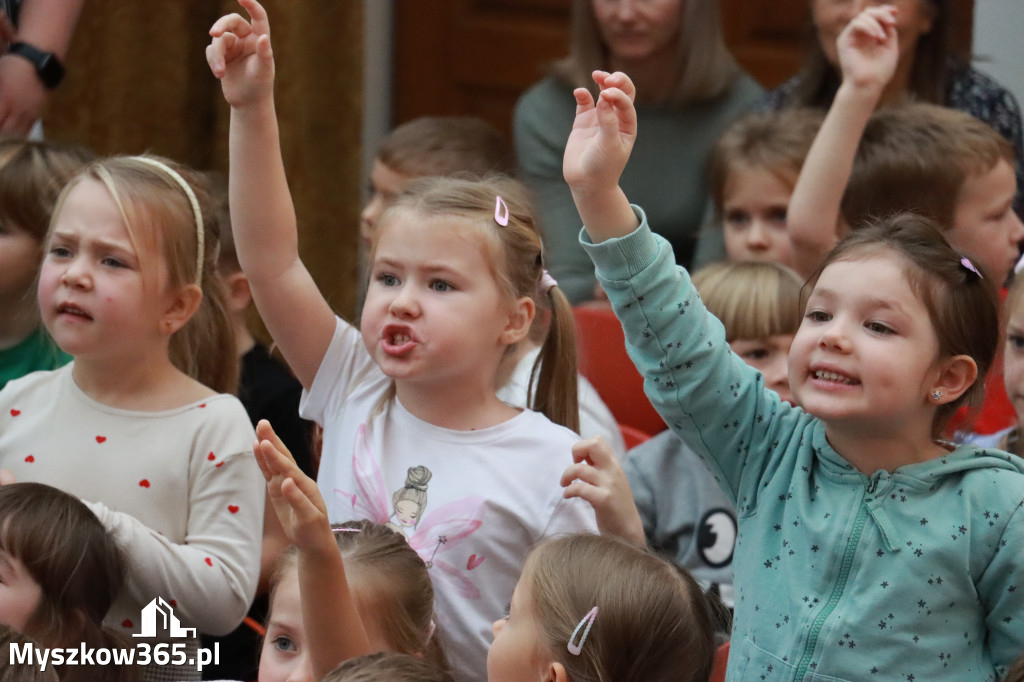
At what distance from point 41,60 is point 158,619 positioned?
4.38ft

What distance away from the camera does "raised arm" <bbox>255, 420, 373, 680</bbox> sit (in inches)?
54.2

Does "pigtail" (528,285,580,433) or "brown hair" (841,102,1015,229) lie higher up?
"brown hair" (841,102,1015,229)

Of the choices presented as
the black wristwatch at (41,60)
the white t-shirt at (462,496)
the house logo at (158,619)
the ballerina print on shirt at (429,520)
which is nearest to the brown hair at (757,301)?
the white t-shirt at (462,496)

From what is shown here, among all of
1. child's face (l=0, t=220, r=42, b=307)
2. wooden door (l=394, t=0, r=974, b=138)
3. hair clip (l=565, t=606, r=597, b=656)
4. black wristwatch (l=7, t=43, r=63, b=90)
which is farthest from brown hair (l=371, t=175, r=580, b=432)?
wooden door (l=394, t=0, r=974, b=138)

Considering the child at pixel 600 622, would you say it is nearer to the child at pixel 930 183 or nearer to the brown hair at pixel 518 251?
the brown hair at pixel 518 251

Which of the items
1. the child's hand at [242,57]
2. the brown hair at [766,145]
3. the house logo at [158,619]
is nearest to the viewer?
the child's hand at [242,57]

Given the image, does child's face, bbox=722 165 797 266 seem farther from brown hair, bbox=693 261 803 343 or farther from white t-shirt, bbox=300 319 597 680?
white t-shirt, bbox=300 319 597 680

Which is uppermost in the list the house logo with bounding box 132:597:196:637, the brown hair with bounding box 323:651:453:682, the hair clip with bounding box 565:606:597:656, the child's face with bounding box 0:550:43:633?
the hair clip with bounding box 565:606:597:656

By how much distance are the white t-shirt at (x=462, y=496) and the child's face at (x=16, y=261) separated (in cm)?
71

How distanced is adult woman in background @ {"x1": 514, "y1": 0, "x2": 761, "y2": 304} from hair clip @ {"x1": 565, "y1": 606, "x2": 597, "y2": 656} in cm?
168

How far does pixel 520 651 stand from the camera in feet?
4.67

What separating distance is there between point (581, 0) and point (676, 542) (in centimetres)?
147

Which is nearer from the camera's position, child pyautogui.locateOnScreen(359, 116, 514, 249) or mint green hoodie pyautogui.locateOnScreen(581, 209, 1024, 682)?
mint green hoodie pyautogui.locateOnScreen(581, 209, 1024, 682)

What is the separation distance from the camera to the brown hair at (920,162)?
96.3 inches
